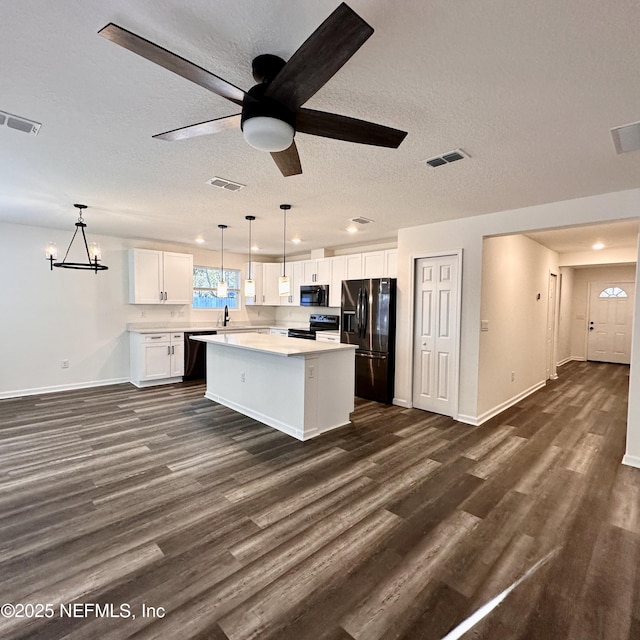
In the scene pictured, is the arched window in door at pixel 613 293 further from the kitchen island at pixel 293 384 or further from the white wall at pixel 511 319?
the kitchen island at pixel 293 384

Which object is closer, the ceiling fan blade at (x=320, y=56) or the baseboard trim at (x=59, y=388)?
the ceiling fan blade at (x=320, y=56)

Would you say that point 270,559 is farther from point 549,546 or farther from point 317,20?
point 317,20

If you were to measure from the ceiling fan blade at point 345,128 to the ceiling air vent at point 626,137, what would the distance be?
1535 millimetres

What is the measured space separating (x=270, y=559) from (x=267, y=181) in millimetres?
2943

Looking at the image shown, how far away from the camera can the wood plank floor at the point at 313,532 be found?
1.63m

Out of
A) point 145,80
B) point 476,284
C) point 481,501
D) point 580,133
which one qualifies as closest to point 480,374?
point 476,284

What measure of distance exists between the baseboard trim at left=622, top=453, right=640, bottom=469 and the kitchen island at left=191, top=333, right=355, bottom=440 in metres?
2.70

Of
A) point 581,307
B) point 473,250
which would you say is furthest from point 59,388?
point 581,307

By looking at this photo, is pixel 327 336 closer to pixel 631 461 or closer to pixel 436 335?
pixel 436 335

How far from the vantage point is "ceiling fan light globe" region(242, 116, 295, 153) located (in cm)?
151

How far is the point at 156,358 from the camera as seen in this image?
5.94m

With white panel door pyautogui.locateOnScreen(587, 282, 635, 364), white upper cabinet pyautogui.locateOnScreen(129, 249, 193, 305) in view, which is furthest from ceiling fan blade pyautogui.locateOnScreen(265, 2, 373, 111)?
white panel door pyautogui.locateOnScreen(587, 282, 635, 364)

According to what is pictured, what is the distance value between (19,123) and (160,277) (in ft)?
13.9

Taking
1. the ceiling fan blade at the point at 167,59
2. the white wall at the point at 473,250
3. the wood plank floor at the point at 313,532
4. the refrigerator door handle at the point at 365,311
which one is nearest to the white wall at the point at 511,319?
the white wall at the point at 473,250
